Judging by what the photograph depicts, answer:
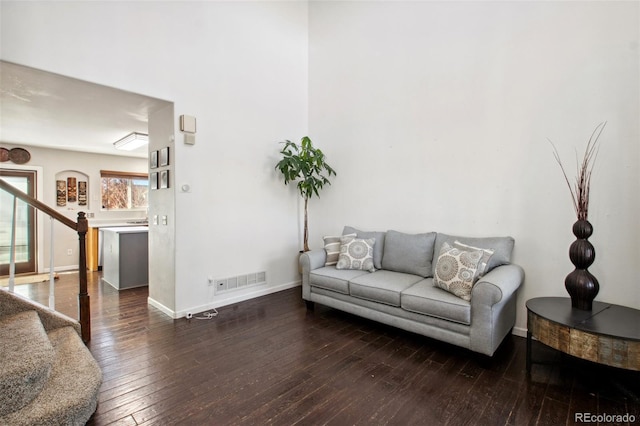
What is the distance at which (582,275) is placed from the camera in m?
2.25

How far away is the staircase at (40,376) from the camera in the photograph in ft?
5.04

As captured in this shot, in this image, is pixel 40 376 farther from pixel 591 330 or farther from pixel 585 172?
pixel 585 172

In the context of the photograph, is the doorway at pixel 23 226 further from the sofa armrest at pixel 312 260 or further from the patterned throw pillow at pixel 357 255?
the patterned throw pillow at pixel 357 255

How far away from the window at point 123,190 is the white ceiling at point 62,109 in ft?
4.18

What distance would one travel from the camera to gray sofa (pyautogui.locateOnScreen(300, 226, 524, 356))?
2340 millimetres

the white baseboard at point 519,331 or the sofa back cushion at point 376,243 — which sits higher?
the sofa back cushion at point 376,243

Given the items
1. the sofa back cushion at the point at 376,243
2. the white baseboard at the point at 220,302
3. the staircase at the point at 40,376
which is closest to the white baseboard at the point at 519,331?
the sofa back cushion at the point at 376,243

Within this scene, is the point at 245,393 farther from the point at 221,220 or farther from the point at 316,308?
the point at 221,220

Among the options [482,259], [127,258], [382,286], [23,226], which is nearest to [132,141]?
[127,258]

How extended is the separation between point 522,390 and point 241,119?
3.87 metres

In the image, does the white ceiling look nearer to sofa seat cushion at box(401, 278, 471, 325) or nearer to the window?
the window

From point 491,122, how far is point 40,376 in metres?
4.01

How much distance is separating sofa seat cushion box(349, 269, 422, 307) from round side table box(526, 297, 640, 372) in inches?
39.8

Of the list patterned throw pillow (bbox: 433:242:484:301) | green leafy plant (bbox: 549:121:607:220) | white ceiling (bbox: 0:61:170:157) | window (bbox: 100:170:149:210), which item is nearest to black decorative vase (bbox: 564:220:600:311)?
green leafy plant (bbox: 549:121:607:220)
